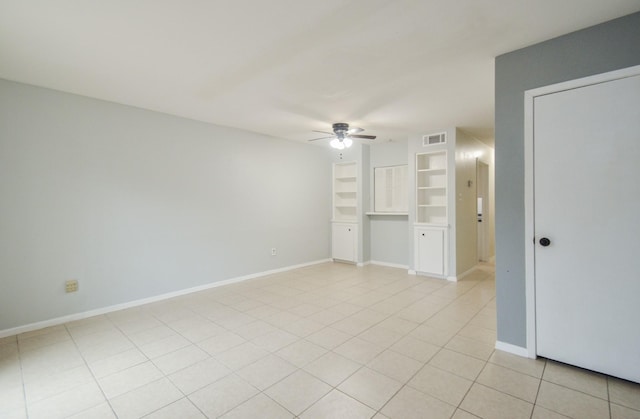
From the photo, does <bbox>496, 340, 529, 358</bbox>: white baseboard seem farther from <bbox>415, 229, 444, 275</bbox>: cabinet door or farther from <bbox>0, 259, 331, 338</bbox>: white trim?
<bbox>0, 259, 331, 338</bbox>: white trim

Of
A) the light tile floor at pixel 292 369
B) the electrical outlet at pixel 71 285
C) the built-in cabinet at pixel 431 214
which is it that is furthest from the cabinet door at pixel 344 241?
the electrical outlet at pixel 71 285

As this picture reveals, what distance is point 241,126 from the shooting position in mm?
4703

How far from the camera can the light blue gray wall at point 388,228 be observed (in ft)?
18.7

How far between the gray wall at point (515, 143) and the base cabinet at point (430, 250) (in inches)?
94.7

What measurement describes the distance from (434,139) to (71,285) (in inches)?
217

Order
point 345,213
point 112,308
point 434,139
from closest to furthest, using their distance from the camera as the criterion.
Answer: point 112,308 < point 434,139 < point 345,213

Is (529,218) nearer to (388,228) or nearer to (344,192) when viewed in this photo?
(388,228)

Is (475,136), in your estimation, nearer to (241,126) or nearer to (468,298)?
(468,298)

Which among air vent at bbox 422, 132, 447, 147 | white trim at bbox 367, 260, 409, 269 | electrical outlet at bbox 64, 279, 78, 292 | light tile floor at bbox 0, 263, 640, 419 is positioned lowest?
light tile floor at bbox 0, 263, 640, 419

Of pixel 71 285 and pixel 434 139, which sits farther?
pixel 434 139

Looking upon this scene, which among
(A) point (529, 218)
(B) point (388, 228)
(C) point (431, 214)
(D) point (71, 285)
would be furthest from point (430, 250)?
(D) point (71, 285)

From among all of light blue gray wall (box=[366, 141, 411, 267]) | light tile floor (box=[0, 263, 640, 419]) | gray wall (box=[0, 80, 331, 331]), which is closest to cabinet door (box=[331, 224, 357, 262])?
light blue gray wall (box=[366, 141, 411, 267])

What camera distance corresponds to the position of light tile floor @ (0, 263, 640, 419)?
6.02 feet

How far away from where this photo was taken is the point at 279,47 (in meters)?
2.36
